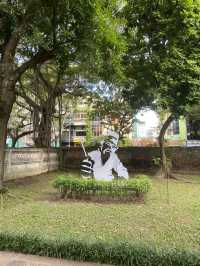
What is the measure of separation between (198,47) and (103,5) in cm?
521

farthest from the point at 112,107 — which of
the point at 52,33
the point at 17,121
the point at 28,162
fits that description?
the point at 17,121

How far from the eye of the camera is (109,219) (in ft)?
20.5

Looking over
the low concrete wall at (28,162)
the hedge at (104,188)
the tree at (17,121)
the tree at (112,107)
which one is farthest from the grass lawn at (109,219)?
the tree at (17,121)

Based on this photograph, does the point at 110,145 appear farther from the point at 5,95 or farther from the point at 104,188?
the point at 5,95

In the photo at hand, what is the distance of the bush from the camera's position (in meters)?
8.25

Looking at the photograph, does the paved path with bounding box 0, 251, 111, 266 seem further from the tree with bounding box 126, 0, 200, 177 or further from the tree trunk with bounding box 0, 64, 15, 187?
the tree with bounding box 126, 0, 200, 177

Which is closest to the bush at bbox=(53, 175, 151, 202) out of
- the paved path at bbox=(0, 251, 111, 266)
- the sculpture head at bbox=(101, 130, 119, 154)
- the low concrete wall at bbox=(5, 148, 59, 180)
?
the sculpture head at bbox=(101, 130, 119, 154)

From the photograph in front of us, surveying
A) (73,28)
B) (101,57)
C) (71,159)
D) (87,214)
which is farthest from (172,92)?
(71,159)

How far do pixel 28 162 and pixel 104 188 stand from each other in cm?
723

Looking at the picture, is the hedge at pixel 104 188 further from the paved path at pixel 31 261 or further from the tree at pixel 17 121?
the tree at pixel 17 121

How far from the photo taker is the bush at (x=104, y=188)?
8250 millimetres

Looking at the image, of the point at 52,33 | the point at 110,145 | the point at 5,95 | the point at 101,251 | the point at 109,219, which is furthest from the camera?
the point at 110,145

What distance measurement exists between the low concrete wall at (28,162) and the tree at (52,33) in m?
3.99

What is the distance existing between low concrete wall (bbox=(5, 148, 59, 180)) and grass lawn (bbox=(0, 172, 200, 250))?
382cm
